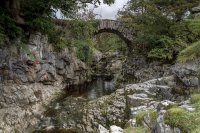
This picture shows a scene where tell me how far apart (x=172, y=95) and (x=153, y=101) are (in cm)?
68

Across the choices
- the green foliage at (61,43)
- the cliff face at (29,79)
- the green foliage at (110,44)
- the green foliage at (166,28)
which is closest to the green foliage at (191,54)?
the cliff face at (29,79)

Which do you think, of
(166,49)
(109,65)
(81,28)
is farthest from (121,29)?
(81,28)

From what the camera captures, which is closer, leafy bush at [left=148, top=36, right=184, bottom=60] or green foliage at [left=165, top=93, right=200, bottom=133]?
green foliage at [left=165, top=93, right=200, bottom=133]

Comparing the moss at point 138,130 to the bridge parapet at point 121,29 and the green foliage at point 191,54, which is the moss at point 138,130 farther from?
the bridge parapet at point 121,29

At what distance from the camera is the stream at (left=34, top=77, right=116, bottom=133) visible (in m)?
14.1

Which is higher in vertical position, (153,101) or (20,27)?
(20,27)

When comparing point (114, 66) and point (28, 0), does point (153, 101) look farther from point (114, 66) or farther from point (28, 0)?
point (114, 66)

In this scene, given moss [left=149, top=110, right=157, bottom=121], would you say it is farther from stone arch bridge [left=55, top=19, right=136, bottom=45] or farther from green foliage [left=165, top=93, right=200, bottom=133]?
stone arch bridge [left=55, top=19, right=136, bottom=45]

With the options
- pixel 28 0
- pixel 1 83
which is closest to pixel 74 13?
pixel 28 0

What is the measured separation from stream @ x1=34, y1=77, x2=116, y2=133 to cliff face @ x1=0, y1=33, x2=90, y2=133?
1.53 ft

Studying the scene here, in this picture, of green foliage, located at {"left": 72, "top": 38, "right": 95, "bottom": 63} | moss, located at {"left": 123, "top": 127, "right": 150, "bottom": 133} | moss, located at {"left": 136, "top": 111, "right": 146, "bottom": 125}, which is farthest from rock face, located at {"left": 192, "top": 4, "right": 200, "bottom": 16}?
moss, located at {"left": 123, "top": 127, "right": 150, "bottom": 133}

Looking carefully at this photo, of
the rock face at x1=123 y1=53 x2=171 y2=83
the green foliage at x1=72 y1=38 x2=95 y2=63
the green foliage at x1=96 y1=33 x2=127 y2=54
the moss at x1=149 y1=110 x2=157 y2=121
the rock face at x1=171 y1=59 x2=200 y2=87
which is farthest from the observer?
the green foliage at x1=96 y1=33 x2=127 y2=54

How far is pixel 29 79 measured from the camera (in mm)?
17172

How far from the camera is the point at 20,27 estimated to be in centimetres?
1714
